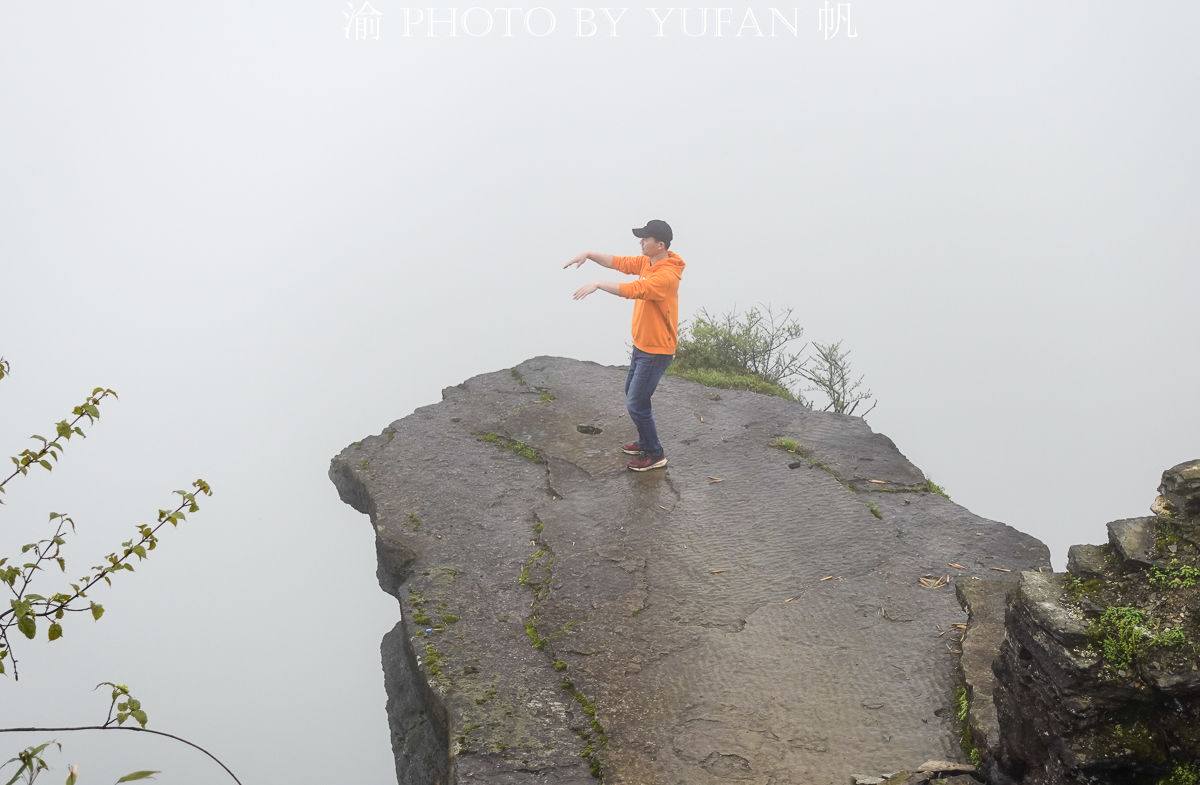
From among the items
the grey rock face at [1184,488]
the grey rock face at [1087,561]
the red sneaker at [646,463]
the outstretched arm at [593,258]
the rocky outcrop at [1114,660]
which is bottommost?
the rocky outcrop at [1114,660]

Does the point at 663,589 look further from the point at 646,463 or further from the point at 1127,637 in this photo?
the point at 1127,637

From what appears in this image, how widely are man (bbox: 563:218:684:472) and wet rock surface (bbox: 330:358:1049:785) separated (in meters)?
0.58

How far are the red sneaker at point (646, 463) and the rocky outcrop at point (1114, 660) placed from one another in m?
3.85

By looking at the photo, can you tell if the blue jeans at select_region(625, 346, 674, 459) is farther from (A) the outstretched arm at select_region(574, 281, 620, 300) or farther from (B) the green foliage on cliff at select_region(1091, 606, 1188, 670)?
(B) the green foliage on cliff at select_region(1091, 606, 1188, 670)

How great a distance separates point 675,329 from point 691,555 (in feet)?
5.86

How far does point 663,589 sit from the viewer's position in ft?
21.0

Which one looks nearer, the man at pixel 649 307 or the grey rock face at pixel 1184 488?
the grey rock face at pixel 1184 488

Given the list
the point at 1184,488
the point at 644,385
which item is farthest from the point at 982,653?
the point at 644,385

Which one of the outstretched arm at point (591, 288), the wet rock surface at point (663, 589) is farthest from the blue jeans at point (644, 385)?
the outstretched arm at point (591, 288)

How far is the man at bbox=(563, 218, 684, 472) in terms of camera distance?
7465 millimetres

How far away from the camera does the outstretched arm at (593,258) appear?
765cm

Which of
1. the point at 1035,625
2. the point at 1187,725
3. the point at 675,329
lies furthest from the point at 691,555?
the point at 1187,725

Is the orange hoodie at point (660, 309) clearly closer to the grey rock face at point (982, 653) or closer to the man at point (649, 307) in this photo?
the man at point (649, 307)

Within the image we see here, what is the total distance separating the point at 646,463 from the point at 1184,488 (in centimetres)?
430
